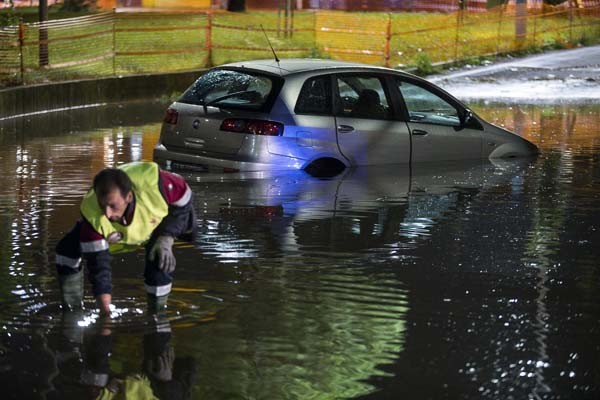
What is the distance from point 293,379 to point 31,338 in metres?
1.66

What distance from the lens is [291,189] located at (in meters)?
13.4

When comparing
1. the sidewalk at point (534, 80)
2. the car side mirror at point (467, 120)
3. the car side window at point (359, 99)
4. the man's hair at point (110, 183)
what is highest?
the man's hair at point (110, 183)

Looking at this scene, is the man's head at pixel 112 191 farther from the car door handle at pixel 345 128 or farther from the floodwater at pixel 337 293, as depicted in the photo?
the car door handle at pixel 345 128

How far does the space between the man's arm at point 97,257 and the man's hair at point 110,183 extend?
354 mm

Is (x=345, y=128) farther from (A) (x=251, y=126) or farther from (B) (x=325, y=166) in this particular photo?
(A) (x=251, y=126)

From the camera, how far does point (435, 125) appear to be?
14773 millimetres

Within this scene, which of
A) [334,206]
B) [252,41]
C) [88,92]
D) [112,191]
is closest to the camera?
[112,191]

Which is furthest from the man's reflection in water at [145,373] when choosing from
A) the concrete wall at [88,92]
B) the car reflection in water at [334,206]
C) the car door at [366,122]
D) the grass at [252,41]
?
the grass at [252,41]

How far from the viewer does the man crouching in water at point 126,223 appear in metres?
6.84

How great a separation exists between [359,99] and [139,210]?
7305 mm

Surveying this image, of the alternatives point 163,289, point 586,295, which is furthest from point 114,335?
point 586,295

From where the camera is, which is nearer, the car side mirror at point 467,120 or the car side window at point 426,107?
the car side window at point 426,107

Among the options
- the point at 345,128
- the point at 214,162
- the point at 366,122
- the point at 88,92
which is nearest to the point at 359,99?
the point at 366,122

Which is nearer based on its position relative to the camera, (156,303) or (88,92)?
(156,303)
